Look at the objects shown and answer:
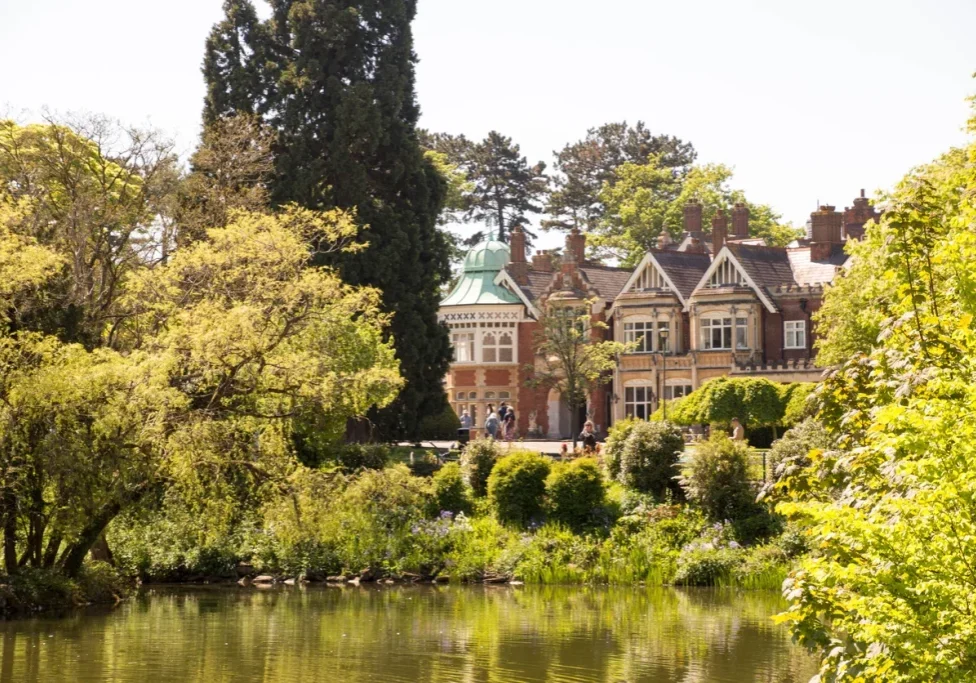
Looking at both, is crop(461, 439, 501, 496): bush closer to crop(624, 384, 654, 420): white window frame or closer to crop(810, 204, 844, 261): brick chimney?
crop(624, 384, 654, 420): white window frame

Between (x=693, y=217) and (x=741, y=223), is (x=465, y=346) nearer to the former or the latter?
(x=693, y=217)

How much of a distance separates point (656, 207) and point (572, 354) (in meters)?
26.9

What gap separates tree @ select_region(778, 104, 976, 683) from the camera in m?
10.3

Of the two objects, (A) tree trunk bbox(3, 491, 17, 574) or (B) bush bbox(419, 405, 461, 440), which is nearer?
(A) tree trunk bbox(3, 491, 17, 574)

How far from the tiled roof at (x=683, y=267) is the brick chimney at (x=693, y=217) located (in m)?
2.59

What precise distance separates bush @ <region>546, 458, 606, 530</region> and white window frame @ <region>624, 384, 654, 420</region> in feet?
94.0

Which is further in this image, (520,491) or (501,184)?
(501,184)

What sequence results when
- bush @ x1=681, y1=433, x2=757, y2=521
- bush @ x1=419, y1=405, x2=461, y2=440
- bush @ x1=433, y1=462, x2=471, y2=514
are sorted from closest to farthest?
bush @ x1=681, y1=433, x2=757, y2=521 < bush @ x1=433, y1=462, x2=471, y2=514 < bush @ x1=419, y1=405, x2=461, y2=440

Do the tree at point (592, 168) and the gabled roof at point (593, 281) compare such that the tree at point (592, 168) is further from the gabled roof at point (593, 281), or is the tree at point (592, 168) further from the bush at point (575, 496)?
the bush at point (575, 496)

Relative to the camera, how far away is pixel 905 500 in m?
10.4

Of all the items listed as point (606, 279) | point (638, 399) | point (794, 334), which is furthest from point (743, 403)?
point (606, 279)

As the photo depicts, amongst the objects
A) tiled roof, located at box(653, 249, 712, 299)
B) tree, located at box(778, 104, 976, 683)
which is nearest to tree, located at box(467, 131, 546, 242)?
tiled roof, located at box(653, 249, 712, 299)

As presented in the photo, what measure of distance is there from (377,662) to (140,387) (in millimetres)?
8725

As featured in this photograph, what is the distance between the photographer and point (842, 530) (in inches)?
425
